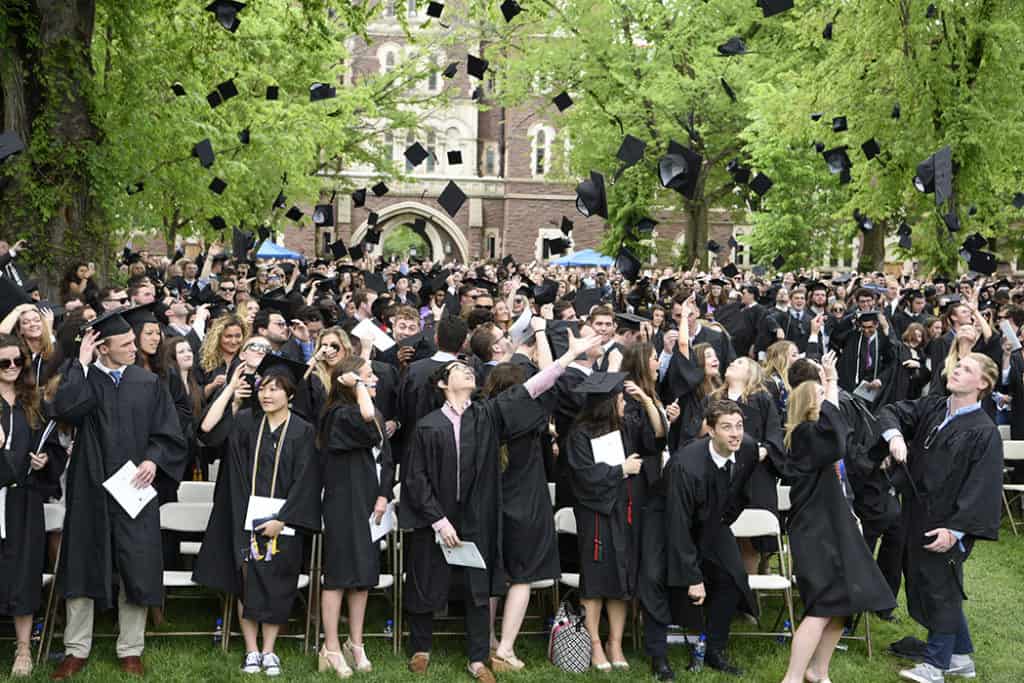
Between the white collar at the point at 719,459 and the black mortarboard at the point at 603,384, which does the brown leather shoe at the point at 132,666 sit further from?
the white collar at the point at 719,459

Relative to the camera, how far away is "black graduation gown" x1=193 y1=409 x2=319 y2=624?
603 centimetres

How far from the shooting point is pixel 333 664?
606cm

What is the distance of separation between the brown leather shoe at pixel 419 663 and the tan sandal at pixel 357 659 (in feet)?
0.74

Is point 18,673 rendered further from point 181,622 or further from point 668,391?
point 668,391

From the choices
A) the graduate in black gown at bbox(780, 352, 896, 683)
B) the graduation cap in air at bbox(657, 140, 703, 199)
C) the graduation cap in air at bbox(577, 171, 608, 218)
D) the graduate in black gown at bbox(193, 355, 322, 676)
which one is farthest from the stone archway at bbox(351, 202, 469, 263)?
the graduate in black gown at bbox(780, 352, 896, 683)

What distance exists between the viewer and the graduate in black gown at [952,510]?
6125 millimetres

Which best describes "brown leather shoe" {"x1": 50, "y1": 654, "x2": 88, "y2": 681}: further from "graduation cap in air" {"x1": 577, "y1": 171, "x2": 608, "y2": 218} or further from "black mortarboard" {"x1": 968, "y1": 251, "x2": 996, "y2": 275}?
"black mortarboard" {"x1": 968, "y1": 251, "x2": 996, "y2": 275}

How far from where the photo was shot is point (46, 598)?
22.3ft

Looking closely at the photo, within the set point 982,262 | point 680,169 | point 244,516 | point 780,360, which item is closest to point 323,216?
point 680,169

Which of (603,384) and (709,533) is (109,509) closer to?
(603,384)

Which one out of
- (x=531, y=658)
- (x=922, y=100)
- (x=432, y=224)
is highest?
(x=922, y=100)

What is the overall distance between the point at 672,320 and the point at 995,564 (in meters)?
4.06

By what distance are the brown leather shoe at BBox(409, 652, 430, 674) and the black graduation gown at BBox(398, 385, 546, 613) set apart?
270 mm

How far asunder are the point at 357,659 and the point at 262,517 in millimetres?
964
